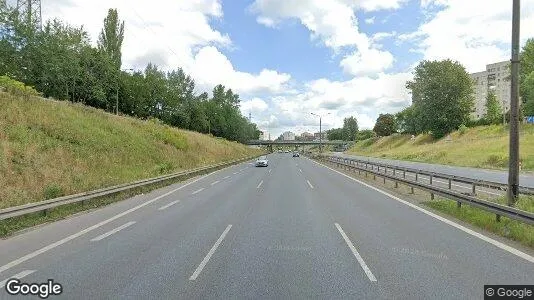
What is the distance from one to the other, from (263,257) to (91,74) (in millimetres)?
61677

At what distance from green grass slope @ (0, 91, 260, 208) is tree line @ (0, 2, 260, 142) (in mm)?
14896

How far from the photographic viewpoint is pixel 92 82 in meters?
62.5

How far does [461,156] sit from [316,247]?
53987 millimetres

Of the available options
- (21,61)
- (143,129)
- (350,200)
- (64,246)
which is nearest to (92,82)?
(21,61)

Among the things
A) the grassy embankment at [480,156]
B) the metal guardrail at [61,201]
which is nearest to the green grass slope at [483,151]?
the grassy embankment at [480,156]

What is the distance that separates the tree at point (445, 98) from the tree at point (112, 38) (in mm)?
66197

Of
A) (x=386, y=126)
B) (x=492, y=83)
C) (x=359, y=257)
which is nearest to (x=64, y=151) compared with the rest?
(x=359, y=257)

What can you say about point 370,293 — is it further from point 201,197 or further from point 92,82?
point 92,82

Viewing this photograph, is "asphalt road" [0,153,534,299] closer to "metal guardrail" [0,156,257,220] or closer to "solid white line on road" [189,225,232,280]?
"solid white line on road" [189,225,232,280]

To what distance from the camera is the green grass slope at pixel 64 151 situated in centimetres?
1767

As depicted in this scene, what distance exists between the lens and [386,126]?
15575 centimetres

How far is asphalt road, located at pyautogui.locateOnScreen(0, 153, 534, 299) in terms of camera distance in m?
5.82

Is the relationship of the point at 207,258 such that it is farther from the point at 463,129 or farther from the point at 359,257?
the point at 463,129

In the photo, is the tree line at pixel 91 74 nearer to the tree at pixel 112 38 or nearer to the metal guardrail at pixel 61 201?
the tree at pixel 112 38
